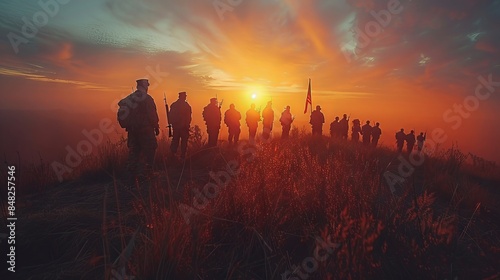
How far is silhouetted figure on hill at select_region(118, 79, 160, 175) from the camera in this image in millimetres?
6711

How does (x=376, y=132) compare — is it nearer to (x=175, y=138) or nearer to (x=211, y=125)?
(x=211, y=125)

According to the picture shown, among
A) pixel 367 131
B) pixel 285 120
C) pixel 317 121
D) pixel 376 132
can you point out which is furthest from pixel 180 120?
pixel 376 132

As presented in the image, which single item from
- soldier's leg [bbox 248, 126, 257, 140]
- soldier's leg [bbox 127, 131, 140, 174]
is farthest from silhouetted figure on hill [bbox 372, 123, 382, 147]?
soldier's leg [bbox 127, 131, 140, 174]

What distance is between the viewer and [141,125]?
6773 mm

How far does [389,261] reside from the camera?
2777mm

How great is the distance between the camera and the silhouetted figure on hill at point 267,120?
1571 centimetres

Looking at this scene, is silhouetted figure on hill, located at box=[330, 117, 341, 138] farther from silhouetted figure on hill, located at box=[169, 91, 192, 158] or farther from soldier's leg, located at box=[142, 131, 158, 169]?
soldier's leg, located at box=[142, 131, 158, 169]

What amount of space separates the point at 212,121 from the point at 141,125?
490 centimetres

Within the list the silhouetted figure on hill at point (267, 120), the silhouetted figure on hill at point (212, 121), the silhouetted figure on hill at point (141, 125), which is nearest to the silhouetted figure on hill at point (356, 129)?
the silhouetted figure on hill at point (267, 120)

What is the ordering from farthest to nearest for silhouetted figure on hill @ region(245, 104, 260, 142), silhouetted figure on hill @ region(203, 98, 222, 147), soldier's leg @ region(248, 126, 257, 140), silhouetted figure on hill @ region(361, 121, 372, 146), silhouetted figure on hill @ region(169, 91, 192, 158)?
1. silhouetted figure on hill @ region(361, 121, 372, 146)
2. soldier's leg @ region(248, 126, 257, 140)
3. silhouetted figure on hill @ region(245, 104, 260, 142)
4. silhouetted figure on hill @ region(203, 98, 222, 147)
5. silhouetted figure on hill @ region(169, 91, 192, 158)

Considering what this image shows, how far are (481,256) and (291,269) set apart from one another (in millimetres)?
2144

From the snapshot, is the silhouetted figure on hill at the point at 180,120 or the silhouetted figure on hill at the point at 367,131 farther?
the silhouetted figure on hill at the point at 367,131

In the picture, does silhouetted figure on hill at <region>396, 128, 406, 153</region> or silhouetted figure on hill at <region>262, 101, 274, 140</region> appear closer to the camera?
silhouetted figure on hill at <region>262, 101, 274, 140</region>

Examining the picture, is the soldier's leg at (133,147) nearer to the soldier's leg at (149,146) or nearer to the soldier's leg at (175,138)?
the soldier's leg at (149,146)
